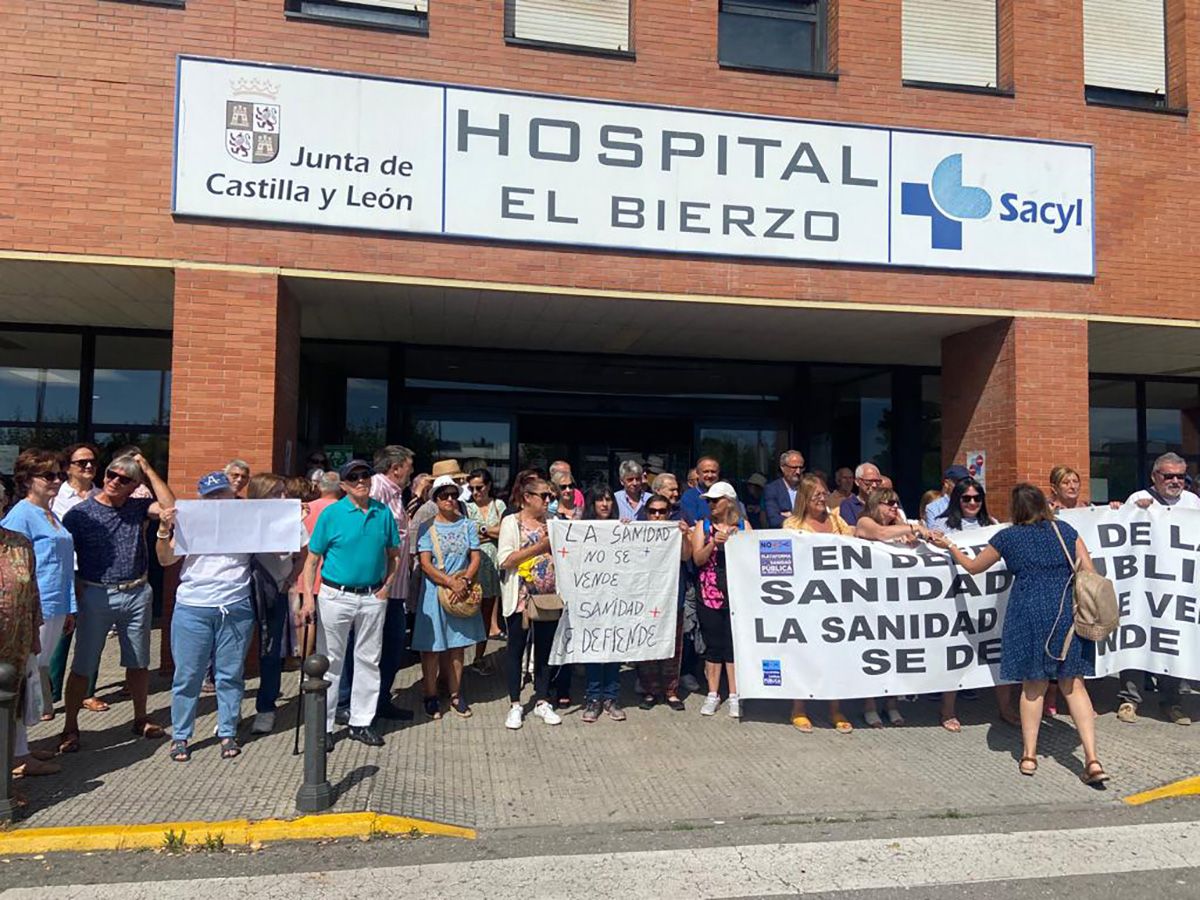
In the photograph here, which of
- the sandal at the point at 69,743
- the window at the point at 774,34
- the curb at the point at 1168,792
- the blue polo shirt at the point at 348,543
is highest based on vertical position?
the window at the point at 774,34

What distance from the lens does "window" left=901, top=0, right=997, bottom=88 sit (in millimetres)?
9375

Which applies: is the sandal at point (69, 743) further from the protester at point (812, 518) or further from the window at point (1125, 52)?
the window at point (1125, 52)

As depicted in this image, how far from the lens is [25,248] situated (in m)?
7.43

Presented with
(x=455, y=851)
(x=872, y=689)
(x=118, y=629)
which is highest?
(x=118, y=629)

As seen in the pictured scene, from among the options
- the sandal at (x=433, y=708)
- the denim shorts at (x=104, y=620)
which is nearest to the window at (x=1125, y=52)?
the sandal at (x=433, y=708)

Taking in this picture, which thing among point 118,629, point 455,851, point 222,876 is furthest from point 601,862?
point 118,629

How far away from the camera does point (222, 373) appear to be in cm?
765

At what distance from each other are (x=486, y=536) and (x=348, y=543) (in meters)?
1.88

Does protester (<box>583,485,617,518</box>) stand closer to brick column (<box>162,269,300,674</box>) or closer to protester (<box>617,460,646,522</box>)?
protester (<box>617,460,646,522</box>)

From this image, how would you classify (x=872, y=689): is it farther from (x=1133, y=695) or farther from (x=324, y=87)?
(x=324, y=87)

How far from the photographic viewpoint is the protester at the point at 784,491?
7324 mm

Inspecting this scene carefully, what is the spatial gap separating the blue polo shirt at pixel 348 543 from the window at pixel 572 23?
217 inches

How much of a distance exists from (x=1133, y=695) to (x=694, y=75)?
6.97m

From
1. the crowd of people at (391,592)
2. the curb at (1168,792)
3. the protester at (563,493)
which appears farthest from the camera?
the protester at (563,493)
